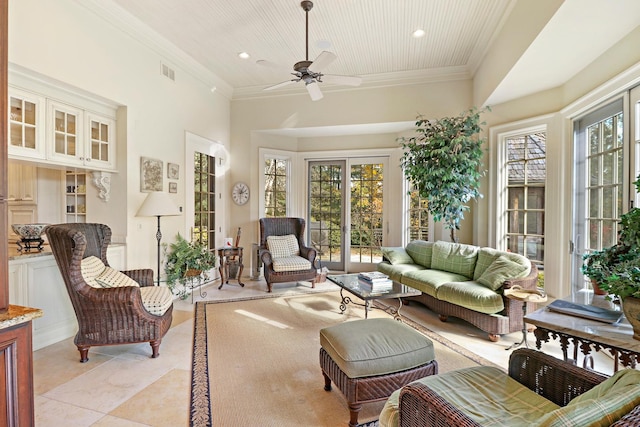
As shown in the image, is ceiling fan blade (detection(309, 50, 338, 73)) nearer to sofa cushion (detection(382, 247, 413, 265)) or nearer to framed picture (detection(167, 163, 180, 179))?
framed picture (detection(167, 163, 180, 179))

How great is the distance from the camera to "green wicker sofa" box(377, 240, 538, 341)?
3193 mm

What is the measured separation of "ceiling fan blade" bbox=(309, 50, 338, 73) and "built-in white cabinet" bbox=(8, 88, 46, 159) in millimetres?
2582

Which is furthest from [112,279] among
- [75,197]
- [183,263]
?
[75,197]

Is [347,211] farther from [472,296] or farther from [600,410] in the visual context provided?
[600,410]

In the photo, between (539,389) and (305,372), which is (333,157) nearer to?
(305,372)

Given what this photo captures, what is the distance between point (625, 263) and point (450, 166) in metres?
→ 2.72

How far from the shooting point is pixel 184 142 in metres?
4.86

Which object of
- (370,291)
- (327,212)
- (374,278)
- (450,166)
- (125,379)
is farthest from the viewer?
(327,212)

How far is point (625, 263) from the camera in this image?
173 cm

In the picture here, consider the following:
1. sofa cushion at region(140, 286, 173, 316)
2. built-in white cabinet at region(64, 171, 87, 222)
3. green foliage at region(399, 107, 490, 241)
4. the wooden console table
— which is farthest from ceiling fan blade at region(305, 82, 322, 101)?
the wooden console table

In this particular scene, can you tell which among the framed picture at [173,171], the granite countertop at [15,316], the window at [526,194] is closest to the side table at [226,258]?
the framed picture at [173,171]

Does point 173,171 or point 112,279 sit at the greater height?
point 173,171

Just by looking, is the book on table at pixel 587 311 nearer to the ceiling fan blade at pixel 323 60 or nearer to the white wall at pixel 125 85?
the ceiling fan blade at pixel 323 60

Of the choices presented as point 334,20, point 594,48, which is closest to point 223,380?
point 334,20
